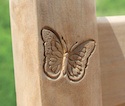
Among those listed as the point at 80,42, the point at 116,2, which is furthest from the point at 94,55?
the point at 116,2

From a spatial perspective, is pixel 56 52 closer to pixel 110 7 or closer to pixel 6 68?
pixel 6 68

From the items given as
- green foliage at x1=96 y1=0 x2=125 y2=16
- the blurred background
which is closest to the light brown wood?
the blurred background

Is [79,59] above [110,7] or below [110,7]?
below

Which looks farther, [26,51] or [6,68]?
[6,68]

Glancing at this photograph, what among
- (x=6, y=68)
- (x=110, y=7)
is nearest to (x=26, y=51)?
(x=6, y=68)

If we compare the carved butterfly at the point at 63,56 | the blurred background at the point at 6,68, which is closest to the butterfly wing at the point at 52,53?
the carved butterfly at the point at 63,56

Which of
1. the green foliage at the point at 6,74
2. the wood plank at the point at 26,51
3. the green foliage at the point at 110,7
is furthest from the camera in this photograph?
the green foliage at the point at 110,7

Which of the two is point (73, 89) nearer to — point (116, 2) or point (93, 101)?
point (93, 101)

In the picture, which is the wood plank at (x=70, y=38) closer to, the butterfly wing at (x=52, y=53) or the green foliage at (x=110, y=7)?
the butterfly wing at (x=52, y=53)

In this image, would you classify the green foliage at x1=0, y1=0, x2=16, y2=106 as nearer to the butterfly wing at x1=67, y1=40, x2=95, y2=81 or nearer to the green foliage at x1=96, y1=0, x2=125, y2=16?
the green foliage at x1=96, y1=0, x2=125, y2=16
